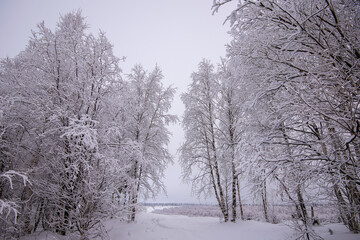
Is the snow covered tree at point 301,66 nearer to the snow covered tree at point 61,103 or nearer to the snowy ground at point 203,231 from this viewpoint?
the snowy ground at point 203,231

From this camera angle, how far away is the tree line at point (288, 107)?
7.92 ft

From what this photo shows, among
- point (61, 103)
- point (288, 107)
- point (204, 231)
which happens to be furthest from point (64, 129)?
point (204, 231)

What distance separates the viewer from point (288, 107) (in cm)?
349

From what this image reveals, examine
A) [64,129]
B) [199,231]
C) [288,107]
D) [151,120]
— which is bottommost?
[199,231]

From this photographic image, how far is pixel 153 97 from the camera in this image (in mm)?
10711

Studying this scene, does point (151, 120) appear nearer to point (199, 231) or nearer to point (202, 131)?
point (202, 131)

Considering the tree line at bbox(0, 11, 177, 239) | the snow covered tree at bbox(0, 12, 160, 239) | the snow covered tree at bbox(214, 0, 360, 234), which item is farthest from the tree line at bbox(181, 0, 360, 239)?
the snow covered tree at bbox(0, 12, 160, 239)

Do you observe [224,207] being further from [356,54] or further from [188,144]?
[356,54]

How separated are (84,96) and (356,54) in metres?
6.11

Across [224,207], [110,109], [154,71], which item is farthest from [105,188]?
[154,71]

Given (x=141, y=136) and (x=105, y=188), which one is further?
(x=141, y=136)

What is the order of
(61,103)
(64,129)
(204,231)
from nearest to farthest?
(64,129) → (61,103) → (204,231)

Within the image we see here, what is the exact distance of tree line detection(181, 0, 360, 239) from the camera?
2414mm

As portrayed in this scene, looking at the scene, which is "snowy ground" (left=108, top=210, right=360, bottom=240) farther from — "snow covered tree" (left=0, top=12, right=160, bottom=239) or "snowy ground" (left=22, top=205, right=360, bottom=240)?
"snow covered tree" (left=0, top=12, right=160, bottom=239)
